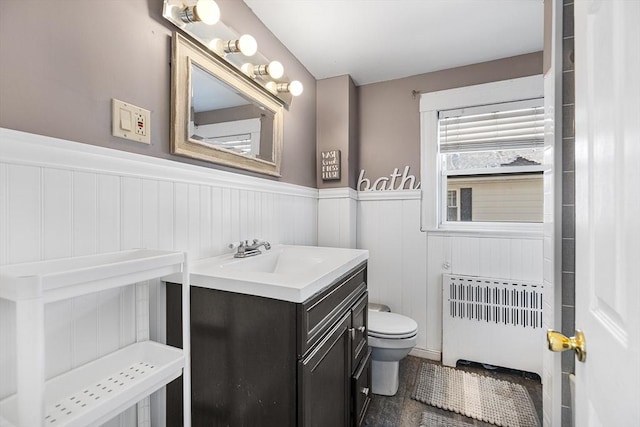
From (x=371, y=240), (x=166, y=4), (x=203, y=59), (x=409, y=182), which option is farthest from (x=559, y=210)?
(x=166, y=4)

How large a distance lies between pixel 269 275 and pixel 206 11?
3.21 ft

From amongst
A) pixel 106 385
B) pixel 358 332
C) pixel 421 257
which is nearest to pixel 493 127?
pixel 421 257

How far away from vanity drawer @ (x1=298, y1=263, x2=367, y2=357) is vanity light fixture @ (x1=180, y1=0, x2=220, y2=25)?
107cm

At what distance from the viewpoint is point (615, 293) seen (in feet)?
1.48

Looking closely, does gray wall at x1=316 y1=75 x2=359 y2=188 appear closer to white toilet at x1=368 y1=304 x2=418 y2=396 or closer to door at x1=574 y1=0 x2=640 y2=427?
white toilet at x1=368 y1=304 x2=418 y2=396

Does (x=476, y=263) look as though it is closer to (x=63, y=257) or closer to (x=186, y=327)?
(x=186, y=327)

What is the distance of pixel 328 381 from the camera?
3.41 ft

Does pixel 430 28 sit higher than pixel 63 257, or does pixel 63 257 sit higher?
pixel 430 28

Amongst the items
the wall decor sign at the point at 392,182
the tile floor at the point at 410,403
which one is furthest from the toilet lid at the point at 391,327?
the wall decor sign at the point at 392,182

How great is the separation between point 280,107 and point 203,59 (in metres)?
0.62

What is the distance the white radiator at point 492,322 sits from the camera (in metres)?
1.91

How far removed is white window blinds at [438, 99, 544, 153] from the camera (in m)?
2.01

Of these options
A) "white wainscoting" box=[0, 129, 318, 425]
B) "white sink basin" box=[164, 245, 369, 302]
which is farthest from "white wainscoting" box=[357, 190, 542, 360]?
"white wainscoting" box=[0, 129, 318, 425]

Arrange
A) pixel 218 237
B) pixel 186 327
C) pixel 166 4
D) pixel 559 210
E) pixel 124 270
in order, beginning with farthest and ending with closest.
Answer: pixel 218 237
pixel 559 210
pixel 166 4
pixel 186 327
pixel 124 270
